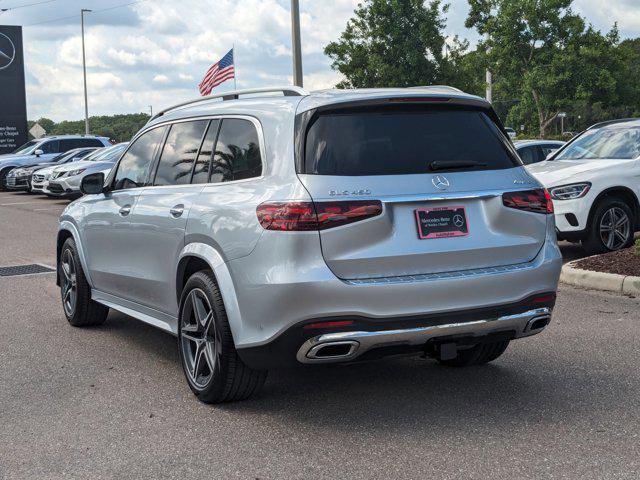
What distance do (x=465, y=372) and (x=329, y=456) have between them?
1797mm

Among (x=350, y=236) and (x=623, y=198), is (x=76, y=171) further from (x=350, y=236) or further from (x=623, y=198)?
(x=350, y=236)

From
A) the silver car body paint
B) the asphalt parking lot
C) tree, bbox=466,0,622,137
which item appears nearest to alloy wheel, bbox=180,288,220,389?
the asphalt parking lot

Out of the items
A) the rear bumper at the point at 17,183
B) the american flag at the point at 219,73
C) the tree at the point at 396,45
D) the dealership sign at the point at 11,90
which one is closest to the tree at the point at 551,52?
the tree at the point at 396,45

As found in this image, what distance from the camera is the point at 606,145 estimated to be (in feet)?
39.1

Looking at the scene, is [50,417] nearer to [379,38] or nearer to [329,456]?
[329,456]

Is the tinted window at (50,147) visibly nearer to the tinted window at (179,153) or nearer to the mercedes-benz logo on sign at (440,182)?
the tinted window at (179,153)

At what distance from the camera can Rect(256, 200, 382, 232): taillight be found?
450 centimetres

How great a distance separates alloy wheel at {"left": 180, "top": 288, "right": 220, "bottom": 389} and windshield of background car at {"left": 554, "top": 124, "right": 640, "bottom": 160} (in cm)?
771

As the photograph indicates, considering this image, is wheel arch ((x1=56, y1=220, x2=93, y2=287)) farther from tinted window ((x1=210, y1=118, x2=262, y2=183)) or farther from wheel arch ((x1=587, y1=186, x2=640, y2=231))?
wheel arch ((x1=587, y1=186, x2=640, y2=231))

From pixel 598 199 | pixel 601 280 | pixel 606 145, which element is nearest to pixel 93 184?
pixel 601 280

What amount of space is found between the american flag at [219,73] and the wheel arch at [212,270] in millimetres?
21043

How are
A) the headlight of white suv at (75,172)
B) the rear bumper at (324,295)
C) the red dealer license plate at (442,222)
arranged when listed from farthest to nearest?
the headlight of white suv at (75,172)
the red dealer license plate at (442,222)
the rear bumper at (324,295)

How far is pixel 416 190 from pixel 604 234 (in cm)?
697

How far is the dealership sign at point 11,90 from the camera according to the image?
145 feet
